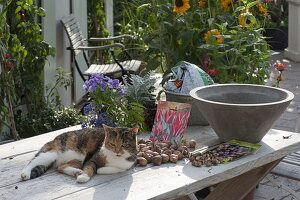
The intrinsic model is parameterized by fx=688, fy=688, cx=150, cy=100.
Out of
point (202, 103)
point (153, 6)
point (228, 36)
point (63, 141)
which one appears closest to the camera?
point (63, 141)

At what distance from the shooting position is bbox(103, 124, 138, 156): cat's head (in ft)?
9.26

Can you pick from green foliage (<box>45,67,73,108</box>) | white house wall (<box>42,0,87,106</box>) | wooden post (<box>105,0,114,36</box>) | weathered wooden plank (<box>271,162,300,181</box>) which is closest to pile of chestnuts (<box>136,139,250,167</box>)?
weathered wooden plank (<box>271,162,300,181</box>)

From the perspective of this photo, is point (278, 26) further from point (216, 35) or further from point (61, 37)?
point (216, 35)

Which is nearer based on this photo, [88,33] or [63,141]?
[63,141]

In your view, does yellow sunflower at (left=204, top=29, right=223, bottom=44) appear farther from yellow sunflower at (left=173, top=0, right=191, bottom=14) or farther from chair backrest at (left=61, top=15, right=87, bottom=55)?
chair backrest at (left=61, top=15, right=87, bottom=55)

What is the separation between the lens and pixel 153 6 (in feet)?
17.1

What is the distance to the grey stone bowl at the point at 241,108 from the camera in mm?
3125

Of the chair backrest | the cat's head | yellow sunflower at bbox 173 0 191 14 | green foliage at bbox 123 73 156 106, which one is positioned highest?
yellow sunflower at bbox 173 0 191 14

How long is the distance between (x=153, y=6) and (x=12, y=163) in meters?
2.48

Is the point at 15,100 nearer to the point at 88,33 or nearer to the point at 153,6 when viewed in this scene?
the point at 153,6

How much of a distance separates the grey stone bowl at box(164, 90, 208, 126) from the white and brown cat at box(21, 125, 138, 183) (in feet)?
2.34

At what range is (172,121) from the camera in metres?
3.23

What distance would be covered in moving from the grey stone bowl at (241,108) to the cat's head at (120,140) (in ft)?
1.61

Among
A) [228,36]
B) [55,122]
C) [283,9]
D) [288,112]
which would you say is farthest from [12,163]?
[283,9]
